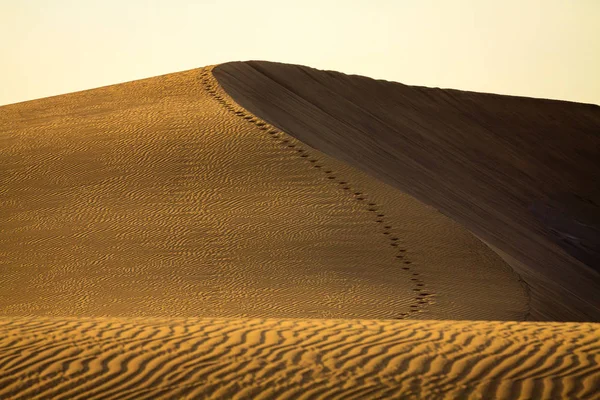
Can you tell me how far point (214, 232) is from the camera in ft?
57.3

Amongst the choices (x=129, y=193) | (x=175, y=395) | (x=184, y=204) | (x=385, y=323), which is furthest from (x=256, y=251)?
(x=175, y=395)

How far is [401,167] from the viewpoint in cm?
2495

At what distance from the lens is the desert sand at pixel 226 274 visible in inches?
258

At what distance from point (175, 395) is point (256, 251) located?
34.6 feet

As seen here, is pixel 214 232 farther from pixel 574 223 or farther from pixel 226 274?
pixel 574 223

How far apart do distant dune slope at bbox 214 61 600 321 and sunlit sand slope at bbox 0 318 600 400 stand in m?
7.63

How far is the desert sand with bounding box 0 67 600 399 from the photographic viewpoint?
6551 mm

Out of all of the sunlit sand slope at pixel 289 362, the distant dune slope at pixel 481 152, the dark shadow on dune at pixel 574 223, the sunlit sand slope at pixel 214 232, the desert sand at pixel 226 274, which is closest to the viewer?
the sunlit sand slope at pixel 289 362

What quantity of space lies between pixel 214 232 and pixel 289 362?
10.8m

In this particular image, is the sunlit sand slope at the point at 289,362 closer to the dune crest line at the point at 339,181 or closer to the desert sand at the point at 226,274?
the desert sand at the point at 226,274

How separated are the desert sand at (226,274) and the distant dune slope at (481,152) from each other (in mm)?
1635

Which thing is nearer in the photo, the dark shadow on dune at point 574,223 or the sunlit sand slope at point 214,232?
the sunlit sand slope at point 214,232

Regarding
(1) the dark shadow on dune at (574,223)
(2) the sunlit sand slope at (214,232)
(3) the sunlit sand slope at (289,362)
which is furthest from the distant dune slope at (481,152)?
(3) the sunlit sand slope at (289,362)

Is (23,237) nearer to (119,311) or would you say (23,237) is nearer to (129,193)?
(129,193)
